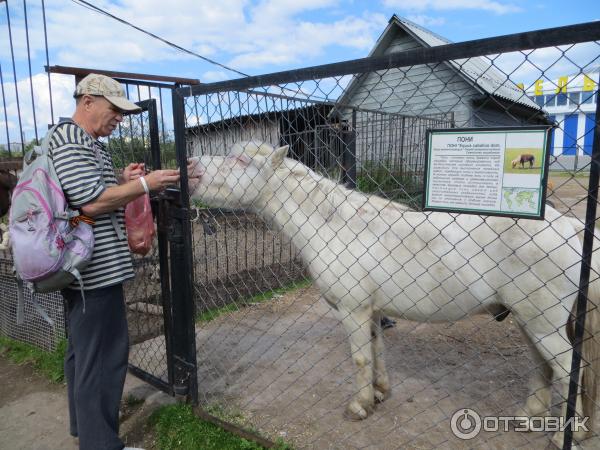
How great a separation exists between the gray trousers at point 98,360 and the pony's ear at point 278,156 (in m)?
1.29

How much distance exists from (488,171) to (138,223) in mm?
2047

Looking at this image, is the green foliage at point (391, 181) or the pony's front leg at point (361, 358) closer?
the pony's front leg at point (361, 358)

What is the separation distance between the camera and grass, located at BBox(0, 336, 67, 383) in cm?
374

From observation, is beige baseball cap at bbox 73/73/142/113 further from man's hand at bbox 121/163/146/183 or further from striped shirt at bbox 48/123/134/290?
man's hand at bbox 121/163/146/183

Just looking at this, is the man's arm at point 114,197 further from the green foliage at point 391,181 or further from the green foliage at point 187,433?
the green foliage at point 391,181

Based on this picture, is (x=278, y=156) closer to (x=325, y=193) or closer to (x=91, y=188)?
(x=325, y=193)

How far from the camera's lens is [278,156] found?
9.51ft

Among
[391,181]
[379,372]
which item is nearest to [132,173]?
[379,372]

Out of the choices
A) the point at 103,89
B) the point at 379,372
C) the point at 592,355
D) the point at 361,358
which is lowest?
the point at 379,372

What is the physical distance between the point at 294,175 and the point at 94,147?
4.30ft

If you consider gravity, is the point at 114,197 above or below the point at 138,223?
above

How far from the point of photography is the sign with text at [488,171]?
156 cm

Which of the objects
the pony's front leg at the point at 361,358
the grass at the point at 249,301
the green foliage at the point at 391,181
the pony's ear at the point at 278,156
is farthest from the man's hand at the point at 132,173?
the green foliage at the point at 391,181

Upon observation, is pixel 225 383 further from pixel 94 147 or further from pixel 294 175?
pixel 94 147
